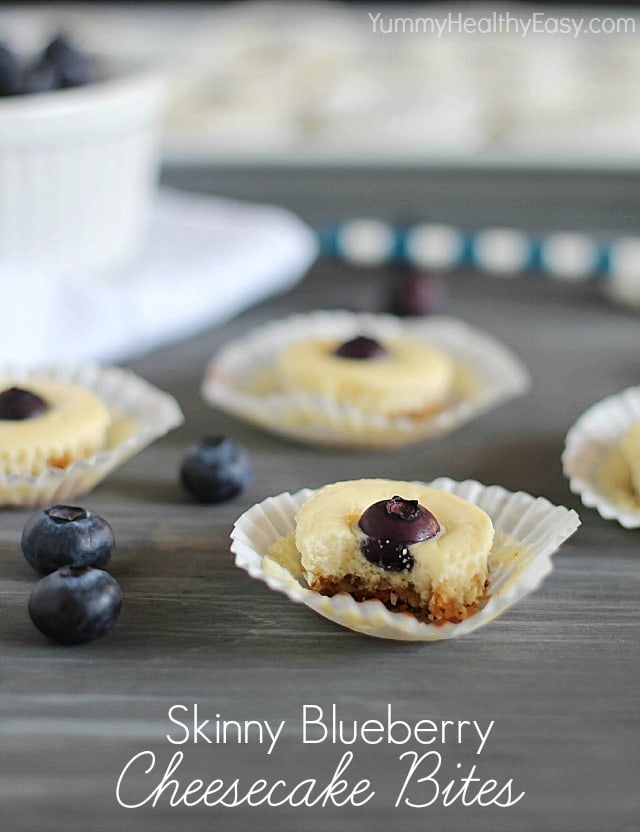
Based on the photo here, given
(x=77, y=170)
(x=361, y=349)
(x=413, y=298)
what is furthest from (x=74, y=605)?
(x=413, y=298)

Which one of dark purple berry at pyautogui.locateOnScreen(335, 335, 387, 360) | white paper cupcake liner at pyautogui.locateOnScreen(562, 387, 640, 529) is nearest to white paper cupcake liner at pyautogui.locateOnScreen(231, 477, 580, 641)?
white paper cupcake liner at pyautogui.locateOnScreen(562, 387, 640, 529)

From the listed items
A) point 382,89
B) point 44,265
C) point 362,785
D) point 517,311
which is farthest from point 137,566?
point 382,89

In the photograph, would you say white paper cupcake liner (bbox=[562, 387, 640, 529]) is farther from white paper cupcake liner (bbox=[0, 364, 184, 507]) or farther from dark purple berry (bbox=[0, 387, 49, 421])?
dark purple berry (bbox=[0, 387, 49, 421])

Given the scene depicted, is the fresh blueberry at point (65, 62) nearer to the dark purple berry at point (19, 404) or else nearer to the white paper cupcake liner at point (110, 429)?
the white paper cupcake liner at point (110, 429)

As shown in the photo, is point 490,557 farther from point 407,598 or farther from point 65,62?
point 65,62

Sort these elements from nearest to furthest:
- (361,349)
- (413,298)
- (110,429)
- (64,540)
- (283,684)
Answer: (283,684) → (64,540) → (110,429) → (361,349) → (413,298)

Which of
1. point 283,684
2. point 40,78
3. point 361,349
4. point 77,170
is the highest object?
point 40,78
